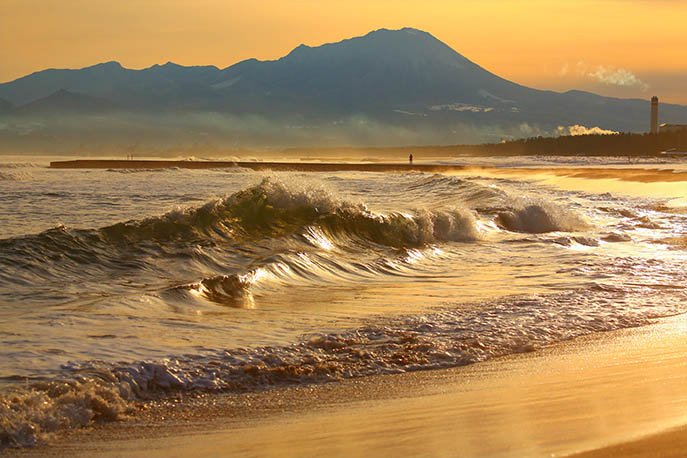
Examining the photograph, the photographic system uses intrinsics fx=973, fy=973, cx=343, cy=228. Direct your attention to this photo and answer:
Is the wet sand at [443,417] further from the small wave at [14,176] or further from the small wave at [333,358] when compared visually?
the small wave at [14,176]

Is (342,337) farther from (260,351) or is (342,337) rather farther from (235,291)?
(235,291)

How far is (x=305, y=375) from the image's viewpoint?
6527 millimetres

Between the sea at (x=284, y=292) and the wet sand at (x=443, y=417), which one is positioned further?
the sea at (x=284, y=292)

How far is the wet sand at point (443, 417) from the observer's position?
4.86 metres

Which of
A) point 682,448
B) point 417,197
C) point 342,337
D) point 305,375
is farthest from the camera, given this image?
point 417,197

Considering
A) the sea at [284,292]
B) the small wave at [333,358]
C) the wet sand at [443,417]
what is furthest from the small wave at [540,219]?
the wet sand at [443,417]

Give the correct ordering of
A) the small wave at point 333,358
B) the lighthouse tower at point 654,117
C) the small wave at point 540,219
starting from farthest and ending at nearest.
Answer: the lighthouse tower at point 654,117 < the small wave at point 540,219 < the small wave at point 333,358

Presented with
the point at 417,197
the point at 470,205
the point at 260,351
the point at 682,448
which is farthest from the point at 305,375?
the point at 417,197

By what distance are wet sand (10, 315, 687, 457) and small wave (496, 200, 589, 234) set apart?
12.2 meters

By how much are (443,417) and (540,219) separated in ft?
47.3

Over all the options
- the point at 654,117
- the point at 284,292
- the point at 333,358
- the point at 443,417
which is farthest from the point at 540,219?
the point at 654,117

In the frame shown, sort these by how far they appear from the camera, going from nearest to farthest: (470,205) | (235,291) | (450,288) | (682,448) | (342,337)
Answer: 1. (682,448)
2. (342,337)
3. (235,291)
4. (450,288)
5. (470,205)

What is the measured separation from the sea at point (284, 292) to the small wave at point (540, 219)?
50 mm

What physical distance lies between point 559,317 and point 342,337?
7.27 feet
